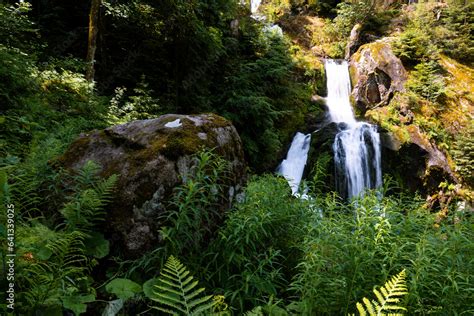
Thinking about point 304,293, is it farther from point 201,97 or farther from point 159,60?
point 159,60

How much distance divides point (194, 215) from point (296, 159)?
9.80 meters

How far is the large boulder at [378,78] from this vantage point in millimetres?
13969

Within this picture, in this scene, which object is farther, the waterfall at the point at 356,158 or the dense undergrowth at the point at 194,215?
the waterfall at the point at 356,158

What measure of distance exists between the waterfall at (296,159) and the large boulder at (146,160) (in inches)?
321

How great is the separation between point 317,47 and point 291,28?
288cm

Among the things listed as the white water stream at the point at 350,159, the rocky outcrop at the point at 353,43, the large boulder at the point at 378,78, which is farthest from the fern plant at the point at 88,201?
the rocky outcrop at the point at 353,43

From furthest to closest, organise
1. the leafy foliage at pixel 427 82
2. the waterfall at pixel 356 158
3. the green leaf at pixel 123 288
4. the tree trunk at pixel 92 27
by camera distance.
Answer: the leafy foliage at pixel 427 82
the waterfall at pixel 356 158
the tree trunk at pixel 92 27
the green leaf at pixel 123 288

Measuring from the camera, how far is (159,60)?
9305 millimetres

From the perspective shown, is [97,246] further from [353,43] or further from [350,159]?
[353,43]

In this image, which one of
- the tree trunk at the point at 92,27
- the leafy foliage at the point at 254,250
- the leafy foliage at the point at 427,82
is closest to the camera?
the leafy foliage at the point at 254,250

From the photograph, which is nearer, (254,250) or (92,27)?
(254,250)

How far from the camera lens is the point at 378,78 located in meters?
14.2

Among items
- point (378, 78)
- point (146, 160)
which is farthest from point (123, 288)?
point (378, 78)

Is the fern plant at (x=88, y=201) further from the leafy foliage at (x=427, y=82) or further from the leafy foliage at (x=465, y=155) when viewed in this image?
the leafy foliage at (x=427, y=82)
